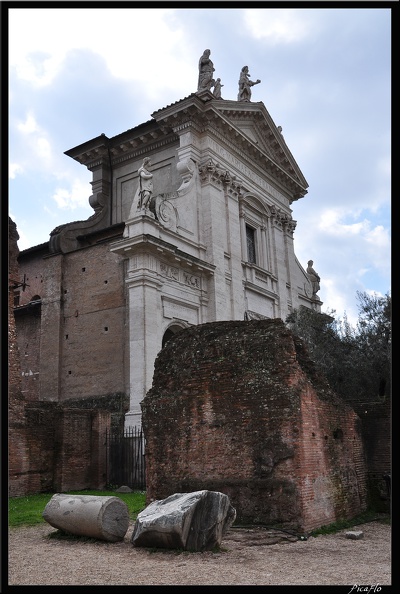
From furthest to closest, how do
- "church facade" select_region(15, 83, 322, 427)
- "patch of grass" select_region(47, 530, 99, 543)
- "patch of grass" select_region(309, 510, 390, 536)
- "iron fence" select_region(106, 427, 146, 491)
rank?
"church facade" select_region(15, 83, 322, 427), "iron fence" select_region(106, 427, 146, 491), "patch of grass" select_region(309, 510, 390, 536), "patch of grass" select_region(47, 530, 99, 543)

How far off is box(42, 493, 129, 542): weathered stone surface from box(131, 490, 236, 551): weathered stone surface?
1.97 feet

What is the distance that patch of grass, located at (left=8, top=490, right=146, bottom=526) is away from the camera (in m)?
10.2

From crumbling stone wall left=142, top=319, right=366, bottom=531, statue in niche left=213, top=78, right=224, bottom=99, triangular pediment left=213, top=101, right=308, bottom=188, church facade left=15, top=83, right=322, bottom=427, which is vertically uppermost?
statue in niche left=213, top=78, right=224, bottom=99

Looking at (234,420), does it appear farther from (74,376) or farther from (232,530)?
(74,376)

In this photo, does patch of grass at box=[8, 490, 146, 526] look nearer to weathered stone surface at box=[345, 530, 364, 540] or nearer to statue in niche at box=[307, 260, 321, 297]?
weathered stone surface at box=[345, 530, 364, 540]

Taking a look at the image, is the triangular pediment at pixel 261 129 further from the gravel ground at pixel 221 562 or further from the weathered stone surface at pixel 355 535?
the gravel ground at pixel 221 562

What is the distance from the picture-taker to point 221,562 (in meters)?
6.55

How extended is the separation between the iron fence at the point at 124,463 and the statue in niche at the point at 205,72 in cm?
1536

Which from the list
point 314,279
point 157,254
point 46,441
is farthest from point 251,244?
point 46,441

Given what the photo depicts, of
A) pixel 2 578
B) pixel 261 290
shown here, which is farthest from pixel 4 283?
pixel 261 290

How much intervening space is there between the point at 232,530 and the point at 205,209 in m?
16.4

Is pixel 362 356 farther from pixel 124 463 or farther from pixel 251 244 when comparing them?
pixel 251 244

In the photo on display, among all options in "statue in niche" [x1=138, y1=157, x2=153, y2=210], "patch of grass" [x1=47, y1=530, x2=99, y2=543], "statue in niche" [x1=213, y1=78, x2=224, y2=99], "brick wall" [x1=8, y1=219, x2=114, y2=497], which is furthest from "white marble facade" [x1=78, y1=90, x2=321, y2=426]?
"patch of grass" [x1=47, y1=530, x2=99, y2=543]

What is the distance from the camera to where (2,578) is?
189 inches
